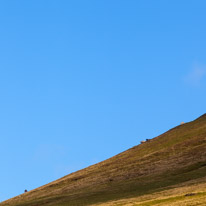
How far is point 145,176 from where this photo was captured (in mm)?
93625

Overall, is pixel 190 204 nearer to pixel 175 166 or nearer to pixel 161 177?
pixel 161 177

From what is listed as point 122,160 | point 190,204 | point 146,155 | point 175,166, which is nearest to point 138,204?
point 190,204

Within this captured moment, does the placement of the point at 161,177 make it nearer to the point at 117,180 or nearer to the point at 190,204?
the point at 117,180

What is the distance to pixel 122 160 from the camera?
130875mm

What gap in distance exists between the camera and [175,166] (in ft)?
309

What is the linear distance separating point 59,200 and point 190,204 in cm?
5322

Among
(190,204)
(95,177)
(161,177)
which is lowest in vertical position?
(190,204)

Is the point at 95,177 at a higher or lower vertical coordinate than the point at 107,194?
higher

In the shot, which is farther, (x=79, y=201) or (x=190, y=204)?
(x=79, y=201)

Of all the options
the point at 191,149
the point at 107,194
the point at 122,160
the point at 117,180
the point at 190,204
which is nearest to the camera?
the point at 190,204

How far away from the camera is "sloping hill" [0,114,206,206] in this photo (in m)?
73.5

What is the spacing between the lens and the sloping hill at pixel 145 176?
241 feet

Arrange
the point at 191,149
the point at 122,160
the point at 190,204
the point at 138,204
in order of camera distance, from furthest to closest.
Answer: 1. the point at 122,160
2. the point at 191,149
3. the point at 138,204
4. the point at 190,204

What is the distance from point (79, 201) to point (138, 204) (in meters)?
29.1
